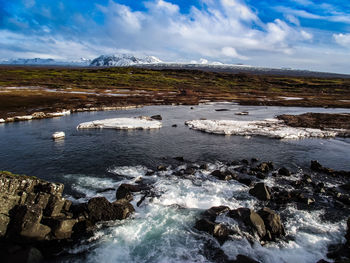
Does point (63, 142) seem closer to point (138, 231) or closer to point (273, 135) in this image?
point (138, 231)

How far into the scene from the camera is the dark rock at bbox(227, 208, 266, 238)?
781 inches

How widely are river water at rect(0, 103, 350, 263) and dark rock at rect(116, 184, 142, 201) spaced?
2.50 feet

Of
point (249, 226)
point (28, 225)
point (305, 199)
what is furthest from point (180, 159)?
point (28, 225)

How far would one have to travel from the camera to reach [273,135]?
160 ft

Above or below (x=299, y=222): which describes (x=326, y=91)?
above

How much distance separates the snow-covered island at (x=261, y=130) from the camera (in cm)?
4988

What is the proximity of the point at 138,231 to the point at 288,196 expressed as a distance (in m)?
15.4

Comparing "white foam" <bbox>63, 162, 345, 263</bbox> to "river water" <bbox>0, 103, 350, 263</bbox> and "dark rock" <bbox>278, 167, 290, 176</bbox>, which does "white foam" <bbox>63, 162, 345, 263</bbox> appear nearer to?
"river water" <bbox>0, 103, 350, 263</bbox>

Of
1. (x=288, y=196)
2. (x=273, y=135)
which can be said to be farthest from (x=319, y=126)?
(x=288, y=196)

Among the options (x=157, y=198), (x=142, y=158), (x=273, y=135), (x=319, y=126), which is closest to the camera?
(x=157, y=198)

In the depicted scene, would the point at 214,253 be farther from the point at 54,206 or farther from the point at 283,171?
the point at 283,171

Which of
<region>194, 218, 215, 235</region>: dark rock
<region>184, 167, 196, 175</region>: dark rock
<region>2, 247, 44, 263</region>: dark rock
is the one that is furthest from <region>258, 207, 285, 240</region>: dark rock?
<region>2, 247, 44, 263</region>: dark rock

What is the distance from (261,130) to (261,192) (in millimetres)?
29049

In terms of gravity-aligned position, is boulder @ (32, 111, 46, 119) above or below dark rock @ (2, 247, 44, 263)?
above
